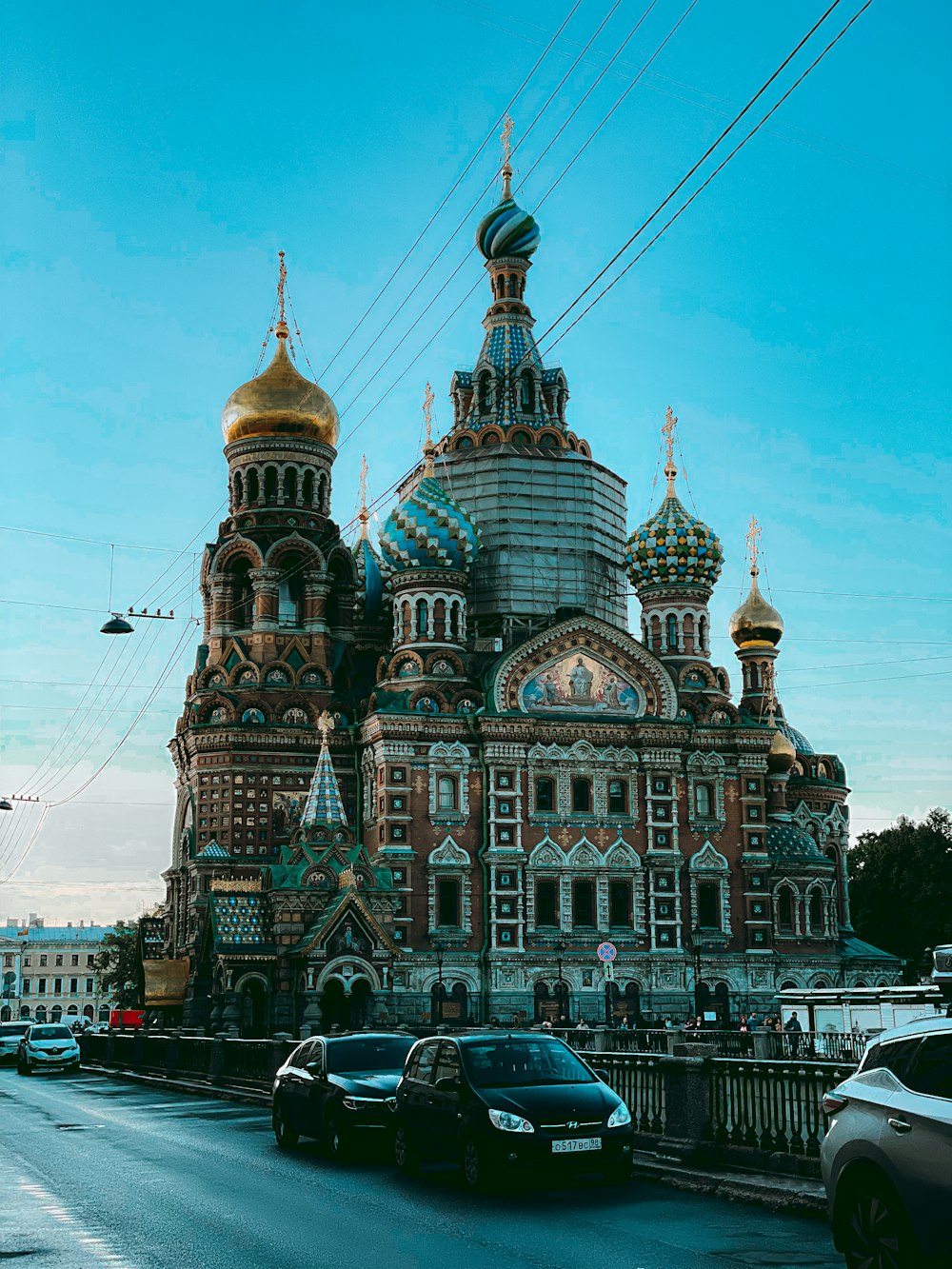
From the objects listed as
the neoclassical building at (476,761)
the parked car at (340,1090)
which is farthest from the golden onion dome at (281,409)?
the parked car at (340,1090)

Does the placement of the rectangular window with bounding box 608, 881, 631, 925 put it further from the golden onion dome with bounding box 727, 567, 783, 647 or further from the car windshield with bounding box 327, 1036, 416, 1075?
the car windshield with bounding box 327, 1036, 416, 1075

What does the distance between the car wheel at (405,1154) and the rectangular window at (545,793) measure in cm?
3246

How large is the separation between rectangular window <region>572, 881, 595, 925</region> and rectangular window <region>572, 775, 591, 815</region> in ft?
7.41

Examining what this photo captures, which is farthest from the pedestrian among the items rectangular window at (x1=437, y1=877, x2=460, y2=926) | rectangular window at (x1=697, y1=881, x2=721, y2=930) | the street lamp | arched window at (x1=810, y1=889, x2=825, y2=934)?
arched window at (x1=810, y1=889, x2=825, y2=934)

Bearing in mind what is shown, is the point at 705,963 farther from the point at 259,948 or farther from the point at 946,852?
the point at 946,852

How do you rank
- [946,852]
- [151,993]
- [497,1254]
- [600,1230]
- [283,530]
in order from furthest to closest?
[946,852] < [283,530] < [151,993] < [600,1230] < [497,1254]

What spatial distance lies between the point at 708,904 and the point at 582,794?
17.7 feet

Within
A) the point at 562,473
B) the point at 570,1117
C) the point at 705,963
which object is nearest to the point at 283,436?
the point at 562,473

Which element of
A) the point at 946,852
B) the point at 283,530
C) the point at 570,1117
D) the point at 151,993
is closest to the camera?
the point at 570,1117

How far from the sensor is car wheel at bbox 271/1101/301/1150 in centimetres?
1655

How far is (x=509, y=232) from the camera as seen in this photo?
57719 mm

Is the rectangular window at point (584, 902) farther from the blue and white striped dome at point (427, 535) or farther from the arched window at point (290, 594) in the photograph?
the arched window at point (290, 594)

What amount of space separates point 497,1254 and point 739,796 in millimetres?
39707

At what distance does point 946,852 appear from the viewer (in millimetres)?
67188
